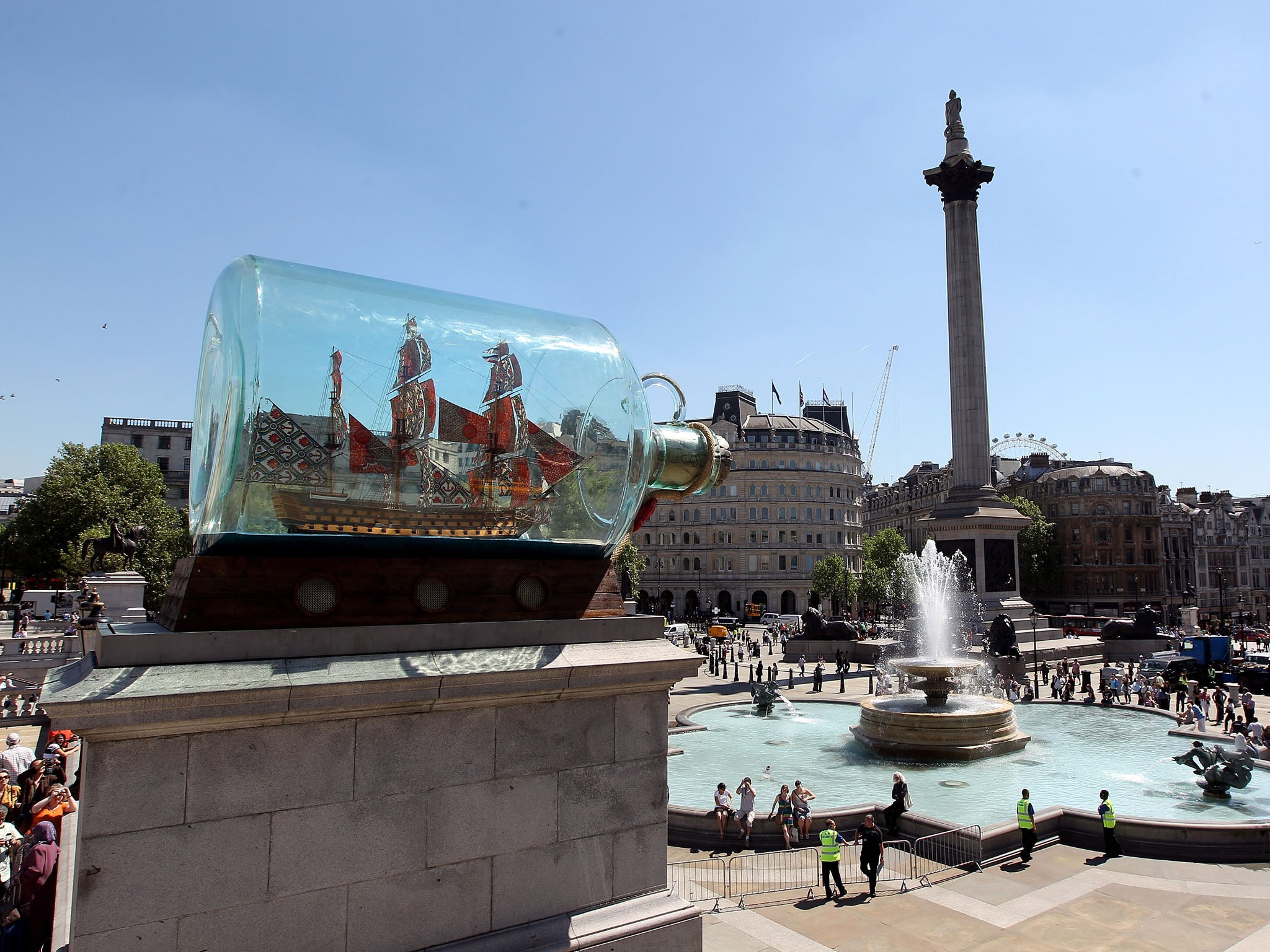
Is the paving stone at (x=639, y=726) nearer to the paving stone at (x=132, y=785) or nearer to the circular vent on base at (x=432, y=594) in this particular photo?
the circular vent on base at (x=432, y=594)

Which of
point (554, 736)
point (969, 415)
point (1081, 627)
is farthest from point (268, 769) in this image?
point (1081, 627)

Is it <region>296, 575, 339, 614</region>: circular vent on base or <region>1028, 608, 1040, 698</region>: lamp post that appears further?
<region>1028, 608, 1040, 698</region>: lamp post

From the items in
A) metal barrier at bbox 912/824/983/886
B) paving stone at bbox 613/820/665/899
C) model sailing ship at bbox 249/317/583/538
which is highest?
model sailing ship at bbox 249/317/583/538

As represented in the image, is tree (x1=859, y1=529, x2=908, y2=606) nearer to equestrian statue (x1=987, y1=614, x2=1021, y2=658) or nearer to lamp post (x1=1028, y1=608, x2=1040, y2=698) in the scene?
lamp post (x1=1028, y1=608, x2=1040, y2=698)

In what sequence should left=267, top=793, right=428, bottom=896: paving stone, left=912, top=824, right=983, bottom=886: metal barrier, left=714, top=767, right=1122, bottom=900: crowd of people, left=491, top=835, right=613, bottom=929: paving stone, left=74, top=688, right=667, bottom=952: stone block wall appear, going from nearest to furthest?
1. left=74, top=688, right=667, bottom=952: stone block wall
2. left=267, top=793, right=428, bottom=896: paving stone
3. left=491, top=835, right=613, bottom=929: paving stone
4. left=912, top=824, right=983, bottom=886: metal barrier
5. left=714, top=767, right=1122, bottom=900: crowd of people

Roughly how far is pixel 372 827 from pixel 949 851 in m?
12.3

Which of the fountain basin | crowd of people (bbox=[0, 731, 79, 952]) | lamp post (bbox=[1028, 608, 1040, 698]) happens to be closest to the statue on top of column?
lamp post (bbox=[1028, 608, 1040, 698])

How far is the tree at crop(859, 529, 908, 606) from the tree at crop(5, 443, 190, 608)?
5727cm

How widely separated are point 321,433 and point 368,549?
69cm

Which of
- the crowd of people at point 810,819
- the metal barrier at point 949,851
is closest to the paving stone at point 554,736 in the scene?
the crowd of people at point 810,819

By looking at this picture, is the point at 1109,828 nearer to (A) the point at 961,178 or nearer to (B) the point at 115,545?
(B) the point at 115,545

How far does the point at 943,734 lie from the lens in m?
20.6

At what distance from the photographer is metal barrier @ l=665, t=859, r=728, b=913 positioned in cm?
1168

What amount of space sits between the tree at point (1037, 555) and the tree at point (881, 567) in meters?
12.3
